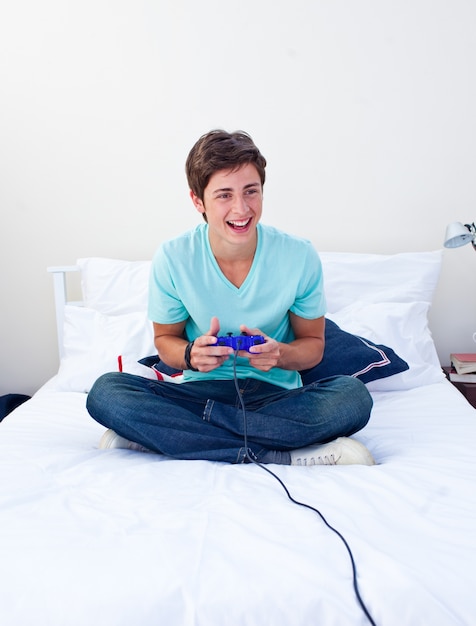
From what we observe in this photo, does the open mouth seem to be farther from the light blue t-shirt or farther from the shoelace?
the shoelace

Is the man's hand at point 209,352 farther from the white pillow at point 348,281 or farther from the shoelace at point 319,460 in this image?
the white pillow at point 348,281

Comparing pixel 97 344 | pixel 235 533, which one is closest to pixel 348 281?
pixel 97 344

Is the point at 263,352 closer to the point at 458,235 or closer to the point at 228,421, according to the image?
the point at 228,421

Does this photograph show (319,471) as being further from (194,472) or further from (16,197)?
(16,197)

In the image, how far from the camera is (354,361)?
181cm

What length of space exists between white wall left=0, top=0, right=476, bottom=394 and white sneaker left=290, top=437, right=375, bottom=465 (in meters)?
1.31

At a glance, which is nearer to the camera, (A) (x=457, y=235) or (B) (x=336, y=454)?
(B) (x=336, y=454)

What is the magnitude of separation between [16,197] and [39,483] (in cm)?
168

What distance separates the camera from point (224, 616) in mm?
804

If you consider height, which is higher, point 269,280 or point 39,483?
point 269,280

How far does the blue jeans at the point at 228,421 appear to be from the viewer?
1.34m

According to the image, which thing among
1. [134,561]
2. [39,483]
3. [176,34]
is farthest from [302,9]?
[134,561]

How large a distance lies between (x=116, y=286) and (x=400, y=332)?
104 cm

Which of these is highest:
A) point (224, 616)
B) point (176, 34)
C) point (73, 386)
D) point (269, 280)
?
point (176, 34)
